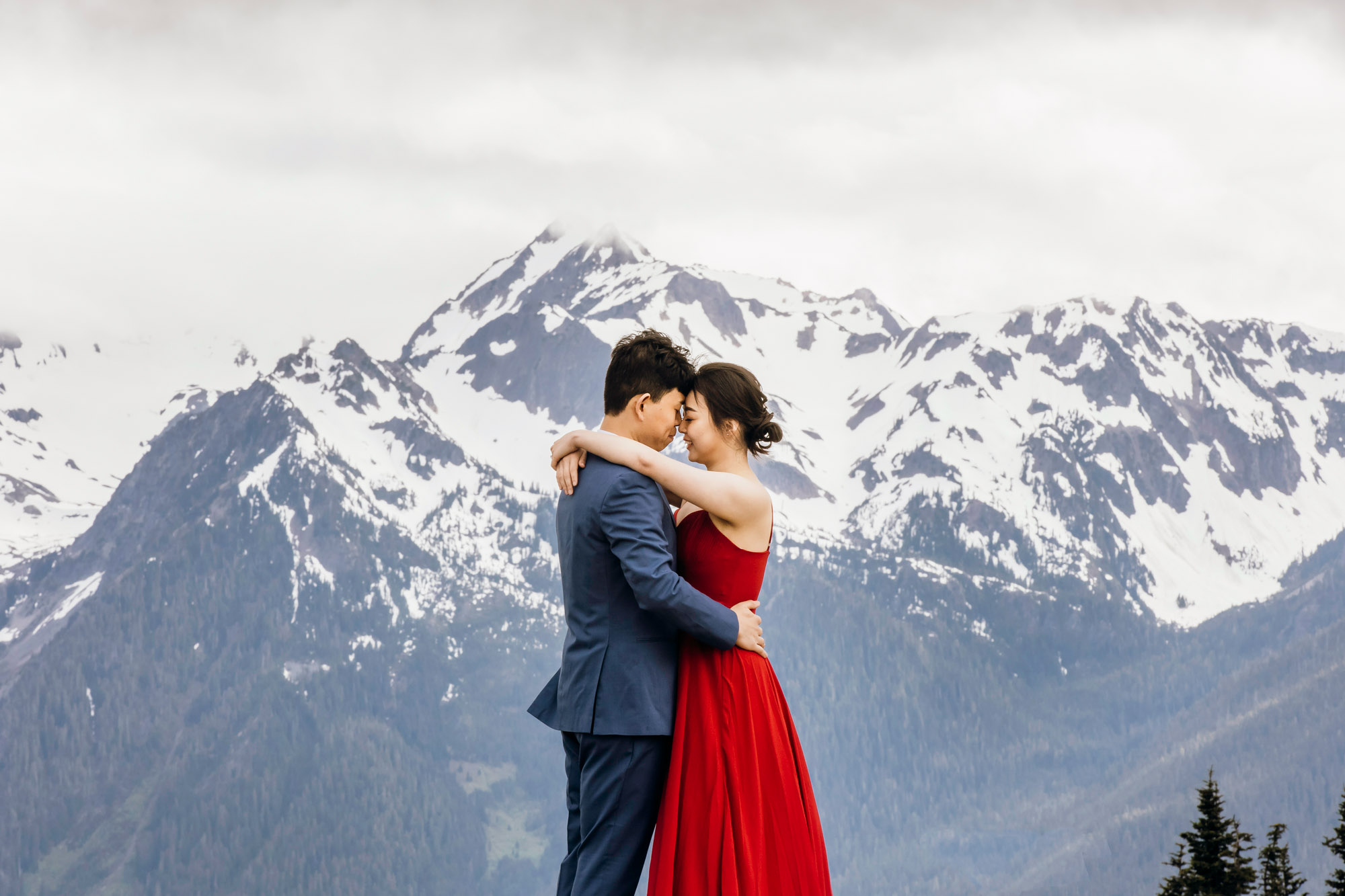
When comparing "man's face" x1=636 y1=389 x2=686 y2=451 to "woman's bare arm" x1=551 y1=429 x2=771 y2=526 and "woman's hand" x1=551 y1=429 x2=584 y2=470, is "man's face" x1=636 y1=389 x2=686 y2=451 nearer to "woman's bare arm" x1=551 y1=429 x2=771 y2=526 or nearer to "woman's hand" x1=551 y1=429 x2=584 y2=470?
"woman's bare arm" x1=551 y1=429 x2=771 y2=526

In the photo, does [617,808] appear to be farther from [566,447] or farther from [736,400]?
[736,400]

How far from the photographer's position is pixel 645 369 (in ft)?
29.1

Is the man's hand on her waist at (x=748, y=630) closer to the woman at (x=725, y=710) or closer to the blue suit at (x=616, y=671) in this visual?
the woman at (x=725, y=710)

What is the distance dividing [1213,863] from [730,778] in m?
21.5

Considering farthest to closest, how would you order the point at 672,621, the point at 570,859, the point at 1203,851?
the point at 1203,851, the point at 570,859, the point at 672,621

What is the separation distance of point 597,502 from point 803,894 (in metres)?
3.19

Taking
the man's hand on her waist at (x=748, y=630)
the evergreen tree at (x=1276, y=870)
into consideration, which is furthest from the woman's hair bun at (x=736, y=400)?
the evergreen tree at (x=1276, y=870)

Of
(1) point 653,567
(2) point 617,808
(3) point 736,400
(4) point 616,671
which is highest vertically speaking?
(3) point 736,400

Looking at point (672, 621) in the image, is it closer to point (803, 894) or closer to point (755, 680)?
point (755, 680)

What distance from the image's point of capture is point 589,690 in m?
8.68

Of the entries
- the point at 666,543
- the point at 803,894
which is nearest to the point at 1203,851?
the point at 803,894

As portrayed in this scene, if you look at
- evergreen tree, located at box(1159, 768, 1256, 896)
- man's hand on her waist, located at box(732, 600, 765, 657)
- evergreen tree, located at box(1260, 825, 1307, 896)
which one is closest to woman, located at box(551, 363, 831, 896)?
man's hand on her waist, located at box(732, 600, 765, 657)

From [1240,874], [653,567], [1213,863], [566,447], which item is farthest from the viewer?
[1213,863]

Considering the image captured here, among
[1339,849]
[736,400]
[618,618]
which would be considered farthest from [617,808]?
[1339,849]
